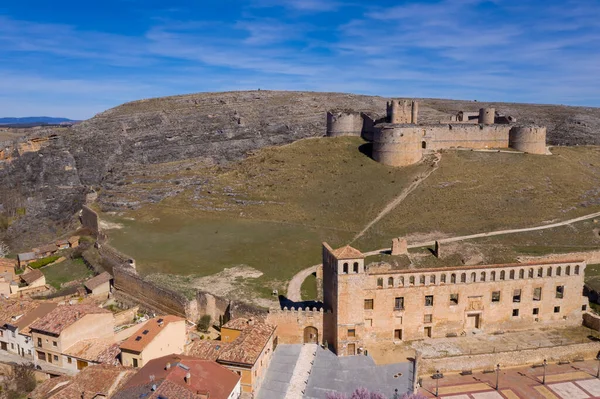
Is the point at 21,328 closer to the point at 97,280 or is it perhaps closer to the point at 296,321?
the point at 97,280

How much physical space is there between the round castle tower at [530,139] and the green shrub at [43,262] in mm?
58528

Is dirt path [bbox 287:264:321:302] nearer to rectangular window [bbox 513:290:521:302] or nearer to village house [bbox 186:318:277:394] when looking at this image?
village house [bbox 186:318:277:394]

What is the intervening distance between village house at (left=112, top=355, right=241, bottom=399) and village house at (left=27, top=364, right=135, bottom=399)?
1.45 m

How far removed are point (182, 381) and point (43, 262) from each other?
3484 cm

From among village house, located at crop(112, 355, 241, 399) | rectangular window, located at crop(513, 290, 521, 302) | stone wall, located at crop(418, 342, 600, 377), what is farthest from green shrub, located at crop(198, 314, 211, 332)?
rectangular window, located at crop(513, 290, 521, 302)

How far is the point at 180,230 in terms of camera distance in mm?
55188

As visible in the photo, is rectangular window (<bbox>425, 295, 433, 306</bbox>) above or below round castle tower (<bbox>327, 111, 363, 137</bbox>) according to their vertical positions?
below

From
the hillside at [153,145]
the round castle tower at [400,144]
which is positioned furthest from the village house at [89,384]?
the round castle tower at [400,144]

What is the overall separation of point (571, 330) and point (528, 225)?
1658cm

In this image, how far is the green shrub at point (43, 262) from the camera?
50.1m

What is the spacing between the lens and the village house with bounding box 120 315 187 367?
28.1 metres

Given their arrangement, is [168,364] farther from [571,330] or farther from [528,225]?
[528,225]

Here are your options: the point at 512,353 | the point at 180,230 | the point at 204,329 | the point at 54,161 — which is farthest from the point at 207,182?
the point at 512,353

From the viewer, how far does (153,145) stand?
84250 millimetres
